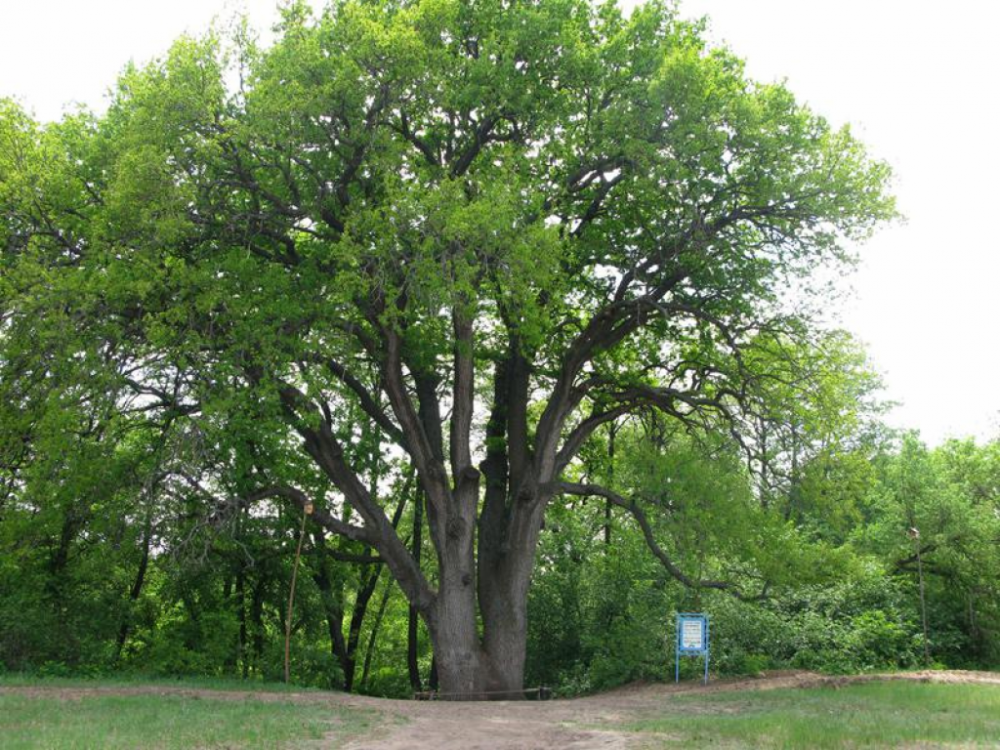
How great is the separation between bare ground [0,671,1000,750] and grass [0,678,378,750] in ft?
1.12

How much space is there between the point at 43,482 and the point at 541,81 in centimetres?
1108

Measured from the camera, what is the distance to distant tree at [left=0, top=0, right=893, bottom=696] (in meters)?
13.8

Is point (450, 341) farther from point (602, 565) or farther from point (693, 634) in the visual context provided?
point (602, 565)

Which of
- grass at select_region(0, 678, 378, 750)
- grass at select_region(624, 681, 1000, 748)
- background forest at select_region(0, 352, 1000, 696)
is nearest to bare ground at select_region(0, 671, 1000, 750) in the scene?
grass at select_region(0, 678, 378, 750)

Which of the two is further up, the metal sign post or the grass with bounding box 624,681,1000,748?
the metal sign post

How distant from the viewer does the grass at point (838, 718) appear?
846 cm

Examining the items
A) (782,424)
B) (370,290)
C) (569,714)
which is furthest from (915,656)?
(370,290)

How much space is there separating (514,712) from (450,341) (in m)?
7.72

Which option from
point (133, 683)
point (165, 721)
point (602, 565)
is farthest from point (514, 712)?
point (602, 565)

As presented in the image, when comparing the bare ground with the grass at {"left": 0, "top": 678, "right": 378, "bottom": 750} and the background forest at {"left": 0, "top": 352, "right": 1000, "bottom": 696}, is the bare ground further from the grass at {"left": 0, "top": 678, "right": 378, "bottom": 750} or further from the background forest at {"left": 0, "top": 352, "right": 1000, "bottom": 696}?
the background forest at {"left": 0, "top": 352, "right": 1000, "bottom": 696}

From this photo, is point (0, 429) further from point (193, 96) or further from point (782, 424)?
point (782, 424)

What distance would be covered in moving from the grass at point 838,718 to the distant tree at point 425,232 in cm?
446

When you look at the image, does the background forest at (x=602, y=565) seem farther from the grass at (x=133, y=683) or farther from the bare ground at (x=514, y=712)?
the bare ground at (x=514, y=712)

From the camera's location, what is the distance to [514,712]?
39.1 ft
